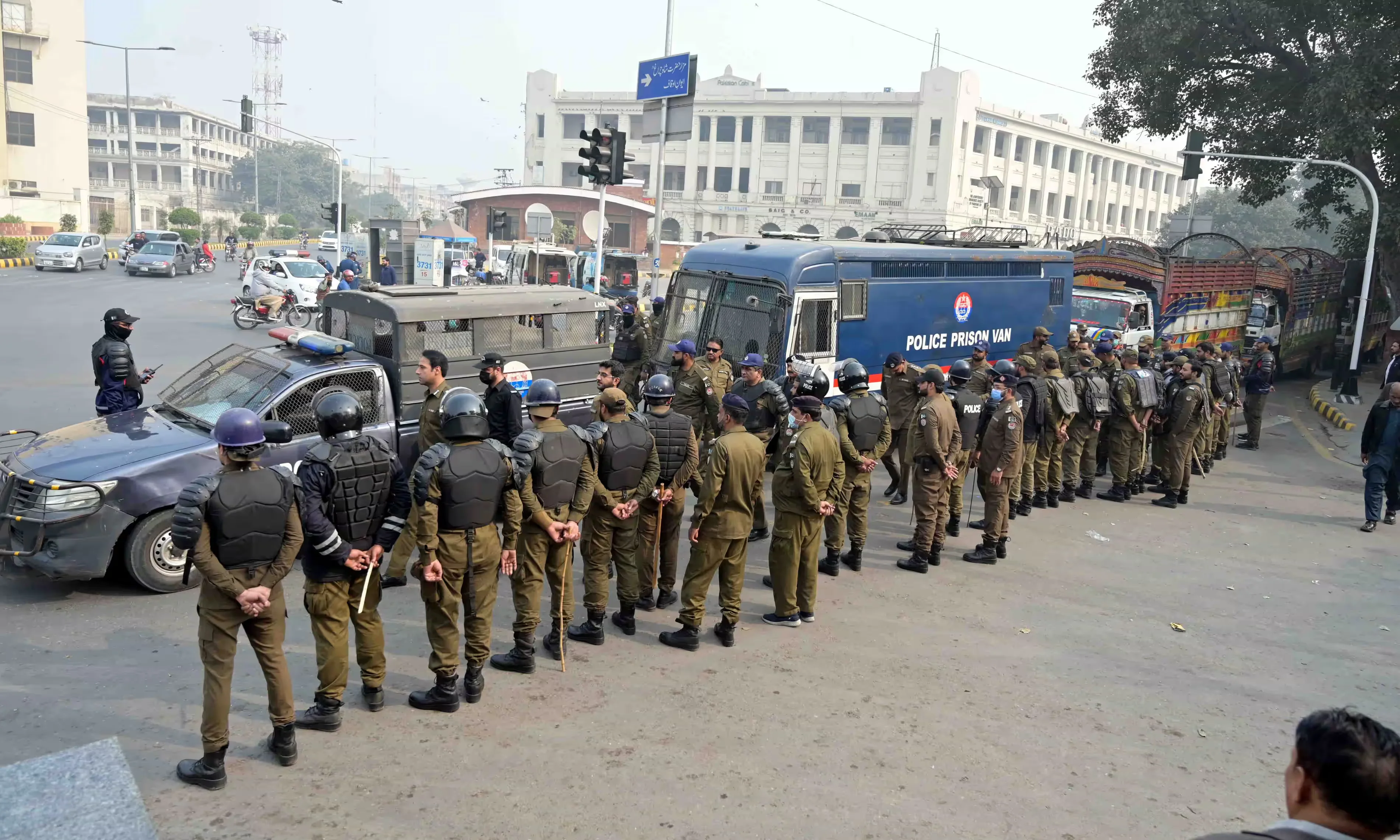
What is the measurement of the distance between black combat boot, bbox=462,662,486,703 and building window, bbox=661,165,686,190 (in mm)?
58726

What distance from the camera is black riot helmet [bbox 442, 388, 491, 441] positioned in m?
5.10

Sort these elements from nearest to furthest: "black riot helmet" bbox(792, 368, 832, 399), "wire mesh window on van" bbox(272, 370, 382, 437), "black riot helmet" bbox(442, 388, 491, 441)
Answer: "black riot helmet" bbox(442, 388, 491, 441) → "black riot helmet" bbox(792, 368, 832, 399) → "wire mesh window on van" bbox(272, 370, 382, 437)

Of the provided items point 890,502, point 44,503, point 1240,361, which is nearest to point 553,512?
point 44,503

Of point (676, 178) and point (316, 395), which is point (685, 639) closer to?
point (316, 395)

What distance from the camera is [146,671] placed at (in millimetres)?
5547

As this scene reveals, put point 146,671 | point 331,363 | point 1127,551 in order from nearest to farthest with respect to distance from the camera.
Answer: point 146,671
point 331,363
point 1127,551

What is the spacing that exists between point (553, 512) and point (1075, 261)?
56.3 feet

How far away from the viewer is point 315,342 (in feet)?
25.2

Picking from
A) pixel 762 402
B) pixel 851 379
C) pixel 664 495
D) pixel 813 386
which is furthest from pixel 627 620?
pixel 851 379

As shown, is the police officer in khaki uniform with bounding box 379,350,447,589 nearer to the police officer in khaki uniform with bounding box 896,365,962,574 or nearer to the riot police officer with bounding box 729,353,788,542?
the riot police officer with bounding box 729,353,788,542

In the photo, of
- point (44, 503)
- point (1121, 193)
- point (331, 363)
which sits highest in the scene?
point (1121, 193)

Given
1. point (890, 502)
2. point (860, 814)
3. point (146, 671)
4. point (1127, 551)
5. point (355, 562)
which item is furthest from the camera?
point (890, 502)

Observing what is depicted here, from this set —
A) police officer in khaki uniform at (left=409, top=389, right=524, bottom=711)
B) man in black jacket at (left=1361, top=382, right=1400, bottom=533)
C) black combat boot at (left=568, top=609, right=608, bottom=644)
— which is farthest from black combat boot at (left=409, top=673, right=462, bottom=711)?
man in black jacket at (left=1361, top=382, right=1400, bottom=533)

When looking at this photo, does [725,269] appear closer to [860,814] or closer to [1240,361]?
[860,814]
